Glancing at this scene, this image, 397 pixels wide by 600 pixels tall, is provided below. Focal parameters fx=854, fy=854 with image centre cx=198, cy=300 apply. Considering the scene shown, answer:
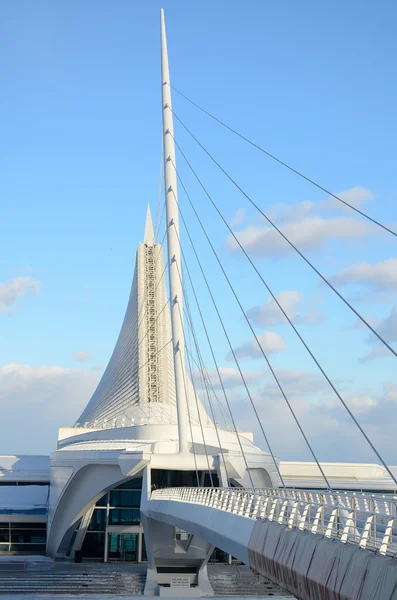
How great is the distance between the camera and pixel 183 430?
75.7 feet

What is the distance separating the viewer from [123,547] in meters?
29.6

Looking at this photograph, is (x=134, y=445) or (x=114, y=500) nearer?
(x=134, y=445)

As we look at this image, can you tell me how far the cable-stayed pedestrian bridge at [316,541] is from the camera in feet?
22.4

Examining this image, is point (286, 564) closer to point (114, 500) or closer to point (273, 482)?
point (273, 482)

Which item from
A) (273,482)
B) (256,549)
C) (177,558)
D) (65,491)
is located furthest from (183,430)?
(256,549)

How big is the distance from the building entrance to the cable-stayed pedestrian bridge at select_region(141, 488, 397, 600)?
639 inches

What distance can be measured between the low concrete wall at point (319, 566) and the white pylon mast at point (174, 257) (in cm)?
1232

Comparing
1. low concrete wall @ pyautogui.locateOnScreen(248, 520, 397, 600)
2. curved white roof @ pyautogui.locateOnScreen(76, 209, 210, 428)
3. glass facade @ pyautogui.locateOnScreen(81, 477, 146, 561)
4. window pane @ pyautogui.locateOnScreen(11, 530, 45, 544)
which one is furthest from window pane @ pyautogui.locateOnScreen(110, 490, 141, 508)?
low concrete wall @ pyautogui.locateOnScreen(248, 520, 397, 600)

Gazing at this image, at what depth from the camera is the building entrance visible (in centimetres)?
2944

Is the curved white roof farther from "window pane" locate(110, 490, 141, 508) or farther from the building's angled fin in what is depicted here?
"window pane" locate(110, 490, 141, 508)

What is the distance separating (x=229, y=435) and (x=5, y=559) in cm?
890

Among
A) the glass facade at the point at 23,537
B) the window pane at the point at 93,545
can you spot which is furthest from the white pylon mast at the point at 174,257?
the glass facade at the point at 23,537

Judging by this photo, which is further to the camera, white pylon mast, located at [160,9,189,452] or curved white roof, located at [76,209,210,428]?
curved white roof, located at [76,209,210,428]

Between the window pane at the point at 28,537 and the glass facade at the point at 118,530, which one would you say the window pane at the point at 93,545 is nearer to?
the glass facade at the point at 118,530
